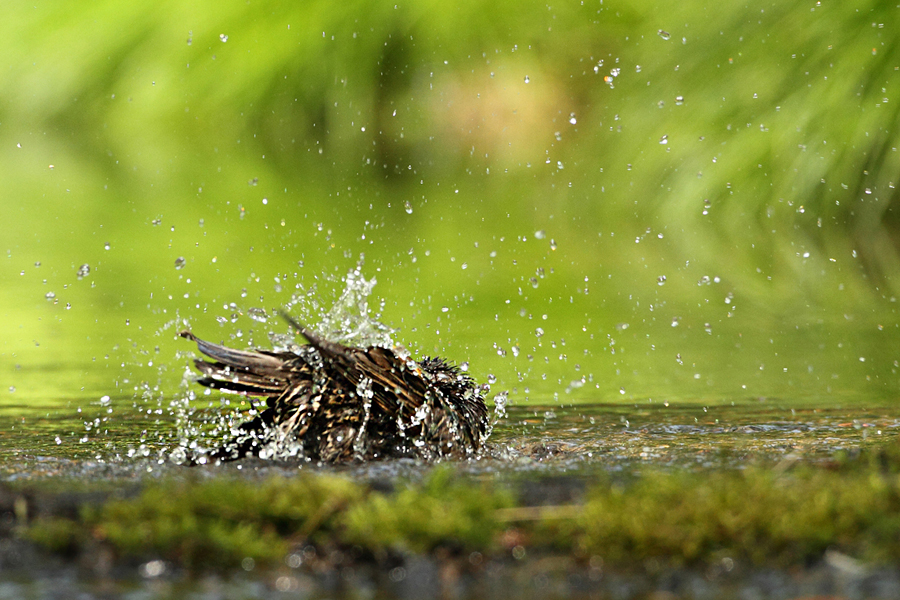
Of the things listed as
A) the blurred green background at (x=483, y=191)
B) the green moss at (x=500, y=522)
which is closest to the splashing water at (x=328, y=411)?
the green moss at (x=500, y=522)

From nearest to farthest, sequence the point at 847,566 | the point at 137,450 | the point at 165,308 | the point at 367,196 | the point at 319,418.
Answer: the point at 847,566 → the point at 319,418 → the point at 137,450 → the point at 165,308 → the point at 367,196

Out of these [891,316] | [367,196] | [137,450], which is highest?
[367,196]

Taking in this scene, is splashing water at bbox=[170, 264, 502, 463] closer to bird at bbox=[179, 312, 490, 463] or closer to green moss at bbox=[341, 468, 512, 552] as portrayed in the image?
bird at bbox=[179, 312, 490, 463]

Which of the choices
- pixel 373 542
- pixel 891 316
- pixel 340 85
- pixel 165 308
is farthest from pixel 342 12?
pixel 373 542

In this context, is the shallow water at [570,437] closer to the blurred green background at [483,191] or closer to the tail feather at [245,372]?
the tail feather at [245,372]

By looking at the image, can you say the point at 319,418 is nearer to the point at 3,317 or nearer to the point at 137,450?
the point at 137,450

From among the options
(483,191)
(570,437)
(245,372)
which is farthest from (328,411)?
(483,191)

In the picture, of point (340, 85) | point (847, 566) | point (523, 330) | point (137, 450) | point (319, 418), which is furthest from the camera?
point (340, 85)
